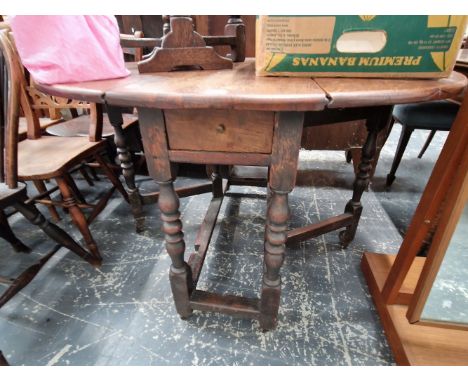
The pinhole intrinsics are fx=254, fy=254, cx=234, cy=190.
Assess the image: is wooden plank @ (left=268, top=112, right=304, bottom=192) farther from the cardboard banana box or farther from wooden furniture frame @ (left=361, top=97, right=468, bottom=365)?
wooden furniture frame @ (left=361, top=97, right=468, bottom=365)

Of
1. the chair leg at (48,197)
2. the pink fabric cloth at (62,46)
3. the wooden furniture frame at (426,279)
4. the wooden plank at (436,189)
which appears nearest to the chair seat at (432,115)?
the wooden furniture frame at (426,279)

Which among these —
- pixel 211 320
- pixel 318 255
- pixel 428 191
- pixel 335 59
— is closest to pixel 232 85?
pixel 335 59

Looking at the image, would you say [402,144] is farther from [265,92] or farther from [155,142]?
[155,142]

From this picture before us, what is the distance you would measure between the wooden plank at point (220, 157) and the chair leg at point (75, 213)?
715mm

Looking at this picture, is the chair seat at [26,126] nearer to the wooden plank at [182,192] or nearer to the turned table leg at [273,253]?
the wooden plank at [182,192]

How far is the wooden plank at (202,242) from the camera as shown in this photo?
102 centimetres

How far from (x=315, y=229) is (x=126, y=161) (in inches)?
38.3

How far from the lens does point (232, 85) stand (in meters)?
0.57

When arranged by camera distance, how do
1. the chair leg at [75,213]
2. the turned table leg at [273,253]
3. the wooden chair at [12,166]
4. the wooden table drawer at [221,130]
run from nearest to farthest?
the wooden table drawer at [221,130], the turned table leg at [273,253], the wooden chair at [12,166], the chair leg at [75,213]

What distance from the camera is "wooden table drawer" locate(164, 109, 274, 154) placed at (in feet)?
1.89

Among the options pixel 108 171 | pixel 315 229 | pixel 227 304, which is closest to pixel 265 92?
pixel 227 304

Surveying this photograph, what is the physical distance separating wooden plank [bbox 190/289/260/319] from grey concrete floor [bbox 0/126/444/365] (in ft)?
0.38

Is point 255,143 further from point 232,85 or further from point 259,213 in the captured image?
point 259,213

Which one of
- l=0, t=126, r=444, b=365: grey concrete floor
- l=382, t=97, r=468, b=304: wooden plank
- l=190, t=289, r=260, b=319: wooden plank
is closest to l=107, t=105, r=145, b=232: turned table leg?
l=0, t=126, r=444, b=365: grey concrete floor
